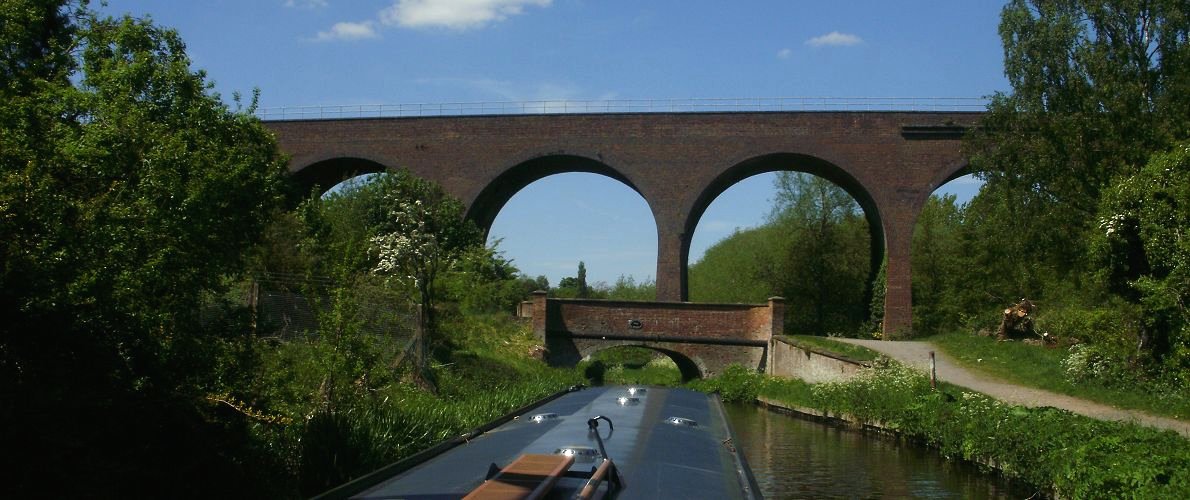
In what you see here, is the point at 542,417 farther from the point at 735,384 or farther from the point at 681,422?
the point at 735,384

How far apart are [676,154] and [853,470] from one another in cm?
1602

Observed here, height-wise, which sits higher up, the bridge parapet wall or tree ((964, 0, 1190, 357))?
tree ((964, 0, 1190, 357))

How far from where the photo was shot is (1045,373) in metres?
17.7

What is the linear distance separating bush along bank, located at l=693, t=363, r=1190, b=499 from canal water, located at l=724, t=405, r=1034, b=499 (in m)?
0.34

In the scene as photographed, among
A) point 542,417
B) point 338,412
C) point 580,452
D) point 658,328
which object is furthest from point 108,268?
point 658,328

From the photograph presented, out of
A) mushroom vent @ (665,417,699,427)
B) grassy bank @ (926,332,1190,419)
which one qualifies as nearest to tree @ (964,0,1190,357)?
grassy bank @ (926,332,1190,419)

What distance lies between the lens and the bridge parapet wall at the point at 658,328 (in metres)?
25.5

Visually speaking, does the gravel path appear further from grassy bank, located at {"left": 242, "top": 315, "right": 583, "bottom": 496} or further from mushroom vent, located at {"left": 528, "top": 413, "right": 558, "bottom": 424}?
grassy bank, located at {"left": 242, "top": 315, "right": 583, "bottom": 496}

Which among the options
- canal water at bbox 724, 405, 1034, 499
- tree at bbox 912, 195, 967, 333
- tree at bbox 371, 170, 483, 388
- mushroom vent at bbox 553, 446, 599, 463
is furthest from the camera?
tree at bbox 912, 195, 967, 333

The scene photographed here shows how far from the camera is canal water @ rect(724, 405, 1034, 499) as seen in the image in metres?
11.7

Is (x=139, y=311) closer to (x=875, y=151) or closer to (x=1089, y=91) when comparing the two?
(x=1089, y=91)

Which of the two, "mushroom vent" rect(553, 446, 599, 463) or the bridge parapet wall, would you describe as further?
the bridge parapet wall

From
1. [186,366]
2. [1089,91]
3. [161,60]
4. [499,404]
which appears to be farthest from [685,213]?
[186,366]

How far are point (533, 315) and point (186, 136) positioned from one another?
16.8 m
